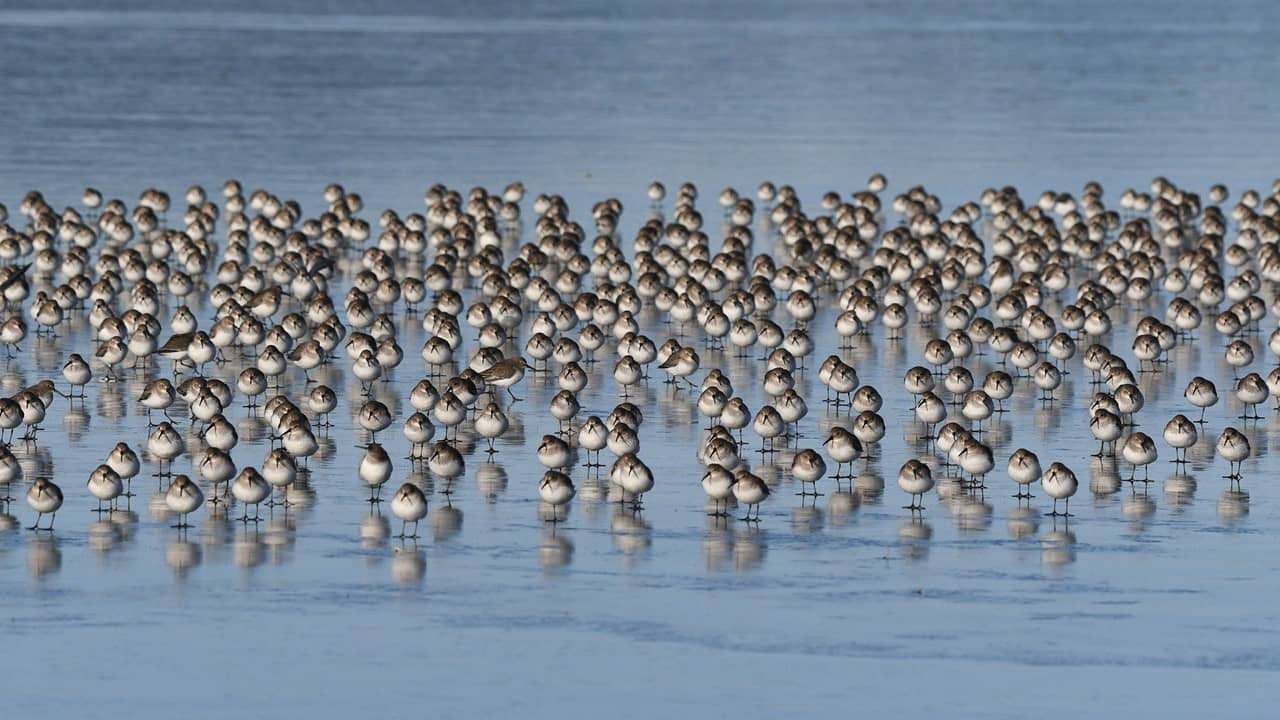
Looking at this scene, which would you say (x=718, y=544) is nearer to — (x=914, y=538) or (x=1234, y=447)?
(x=914, y=538)

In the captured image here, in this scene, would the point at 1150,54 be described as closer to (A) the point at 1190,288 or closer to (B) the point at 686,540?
(A) the point at 1190,288

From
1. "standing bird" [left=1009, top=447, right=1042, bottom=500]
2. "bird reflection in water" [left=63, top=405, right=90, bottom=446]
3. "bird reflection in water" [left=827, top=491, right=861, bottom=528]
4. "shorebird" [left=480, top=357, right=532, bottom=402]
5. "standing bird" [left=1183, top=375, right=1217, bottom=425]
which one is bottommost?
"bird reflection in water" [left=827, top=491, right=861, bottom=528]

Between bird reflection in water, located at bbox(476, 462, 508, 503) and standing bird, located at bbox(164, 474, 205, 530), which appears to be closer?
standing bird, located at bbox(164, 474, 205, 530)

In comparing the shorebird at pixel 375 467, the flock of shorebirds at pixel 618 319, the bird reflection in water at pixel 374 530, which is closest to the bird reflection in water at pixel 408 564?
the bird reflection in water at pixel 374 530

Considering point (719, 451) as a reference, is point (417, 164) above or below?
above

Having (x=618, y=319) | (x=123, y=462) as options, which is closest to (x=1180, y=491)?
(x=123, y=462)

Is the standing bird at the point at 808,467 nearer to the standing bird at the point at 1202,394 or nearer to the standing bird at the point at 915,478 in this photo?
the standing bird at the point at 915,478

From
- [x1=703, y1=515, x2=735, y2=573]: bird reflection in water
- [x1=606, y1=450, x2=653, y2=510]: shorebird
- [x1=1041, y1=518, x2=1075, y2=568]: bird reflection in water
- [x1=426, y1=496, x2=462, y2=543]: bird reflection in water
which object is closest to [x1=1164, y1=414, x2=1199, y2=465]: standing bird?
[x1=1041, y1=518, x2=1075, y2=568]: bird reflection in water

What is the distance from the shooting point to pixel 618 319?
3503 cm

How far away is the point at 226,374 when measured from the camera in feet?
107

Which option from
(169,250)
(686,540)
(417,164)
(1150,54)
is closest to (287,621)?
(686,540)

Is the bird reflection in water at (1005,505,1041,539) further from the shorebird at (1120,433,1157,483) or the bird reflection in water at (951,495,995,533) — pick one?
the shorebird at (1120,433,1157,483)

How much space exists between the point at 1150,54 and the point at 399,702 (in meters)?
78.1

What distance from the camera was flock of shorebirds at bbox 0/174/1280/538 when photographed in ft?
86.6
